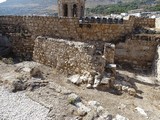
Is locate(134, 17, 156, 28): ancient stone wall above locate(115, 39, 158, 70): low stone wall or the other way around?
above

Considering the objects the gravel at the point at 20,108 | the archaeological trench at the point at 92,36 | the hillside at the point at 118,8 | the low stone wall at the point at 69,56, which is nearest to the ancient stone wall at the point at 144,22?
the archaeological trench at the point at 92,36

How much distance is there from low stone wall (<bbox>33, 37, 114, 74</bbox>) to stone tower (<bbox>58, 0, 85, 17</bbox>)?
7.94 m

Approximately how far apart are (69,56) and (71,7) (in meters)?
9.56

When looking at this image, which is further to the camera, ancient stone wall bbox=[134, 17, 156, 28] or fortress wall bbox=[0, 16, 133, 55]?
ancient stone wall bbox=[134, 17, 156, 28]

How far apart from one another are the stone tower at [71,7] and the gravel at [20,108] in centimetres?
1378

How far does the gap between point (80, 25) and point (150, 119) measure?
26.4ft

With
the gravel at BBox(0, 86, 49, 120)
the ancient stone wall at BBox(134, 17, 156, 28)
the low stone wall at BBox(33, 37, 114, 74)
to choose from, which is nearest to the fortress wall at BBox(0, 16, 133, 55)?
the ancient stone wall at BBox(134, 17, 156, 28)

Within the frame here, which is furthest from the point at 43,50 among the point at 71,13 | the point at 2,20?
the point at 71,13

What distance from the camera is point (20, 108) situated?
780 centimetres

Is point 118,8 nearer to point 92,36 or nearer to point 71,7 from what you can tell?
point 71,7

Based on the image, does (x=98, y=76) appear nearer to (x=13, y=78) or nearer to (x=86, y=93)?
(x=86, y=93)

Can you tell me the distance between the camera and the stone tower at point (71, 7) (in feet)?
69.7

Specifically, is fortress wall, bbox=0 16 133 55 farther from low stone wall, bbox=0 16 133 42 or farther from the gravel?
the gravel

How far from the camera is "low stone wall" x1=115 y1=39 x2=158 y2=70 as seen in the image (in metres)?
16.1
